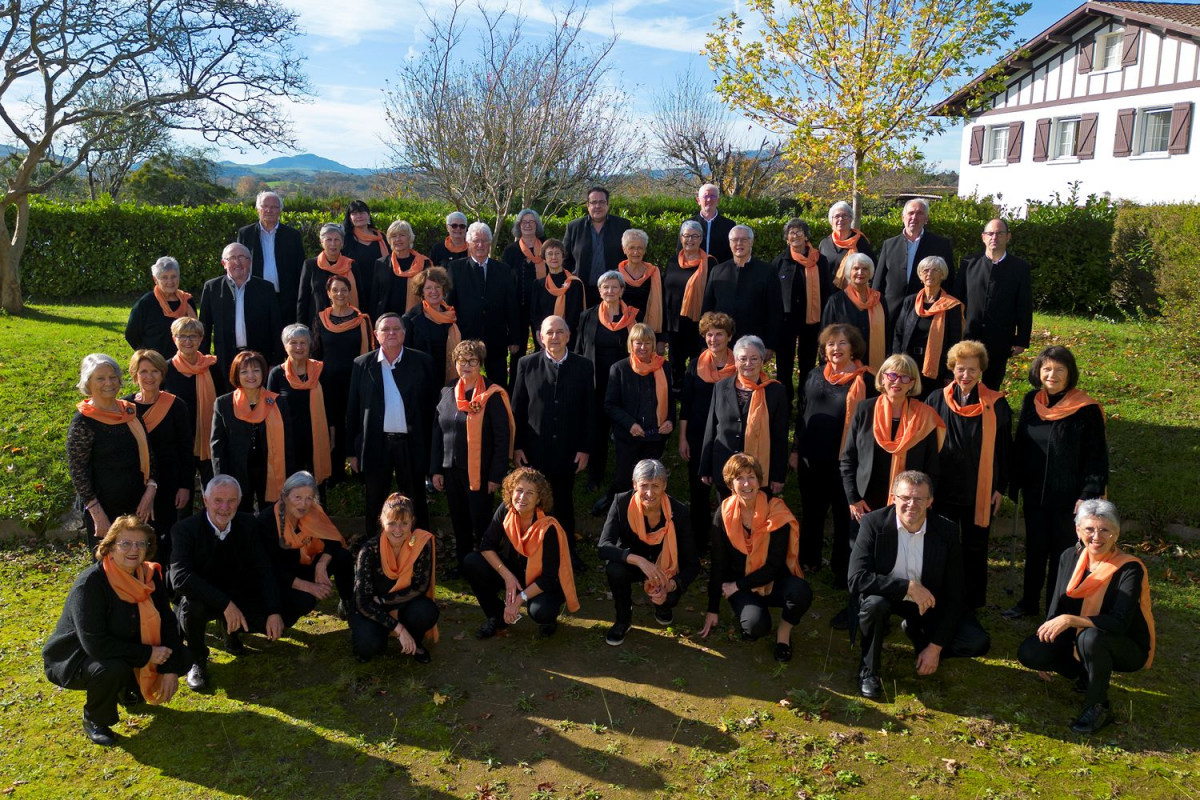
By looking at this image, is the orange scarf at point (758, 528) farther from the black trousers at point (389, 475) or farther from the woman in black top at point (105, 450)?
the woman in black top at point (105, 450)

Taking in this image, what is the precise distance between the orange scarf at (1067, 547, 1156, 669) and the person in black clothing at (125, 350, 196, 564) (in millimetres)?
5855

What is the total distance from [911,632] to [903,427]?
134cm

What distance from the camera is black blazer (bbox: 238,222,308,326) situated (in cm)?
831

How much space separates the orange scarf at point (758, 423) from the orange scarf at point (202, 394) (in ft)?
13.0

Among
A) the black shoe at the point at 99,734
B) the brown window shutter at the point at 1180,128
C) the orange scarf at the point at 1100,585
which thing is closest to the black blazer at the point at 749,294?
the orange scarf at the point at 1100,585

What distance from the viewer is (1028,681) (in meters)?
5.49

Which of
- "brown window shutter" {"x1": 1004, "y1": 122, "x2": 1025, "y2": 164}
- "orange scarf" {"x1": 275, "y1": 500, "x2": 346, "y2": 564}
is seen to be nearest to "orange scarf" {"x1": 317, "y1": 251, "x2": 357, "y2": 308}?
"orange scarf" {"x1": 275, "y1": 500, "x2": 346, "y2": 564}

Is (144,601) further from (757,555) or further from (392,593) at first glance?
(757,555)

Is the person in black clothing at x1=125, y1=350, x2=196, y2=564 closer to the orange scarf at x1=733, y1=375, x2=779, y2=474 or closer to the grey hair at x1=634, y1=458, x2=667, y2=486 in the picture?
the grey hair at x1=634, y1=458, x2=667, y2=486

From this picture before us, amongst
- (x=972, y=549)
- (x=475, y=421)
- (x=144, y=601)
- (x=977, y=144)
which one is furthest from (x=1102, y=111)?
(x=144, y=601)

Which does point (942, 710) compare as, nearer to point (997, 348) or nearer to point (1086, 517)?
point (1086, 517)

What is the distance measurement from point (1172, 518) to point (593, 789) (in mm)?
6049

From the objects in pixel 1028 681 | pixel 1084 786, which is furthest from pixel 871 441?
Result: pixel 1084 786

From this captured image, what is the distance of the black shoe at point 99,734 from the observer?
15.6ft
